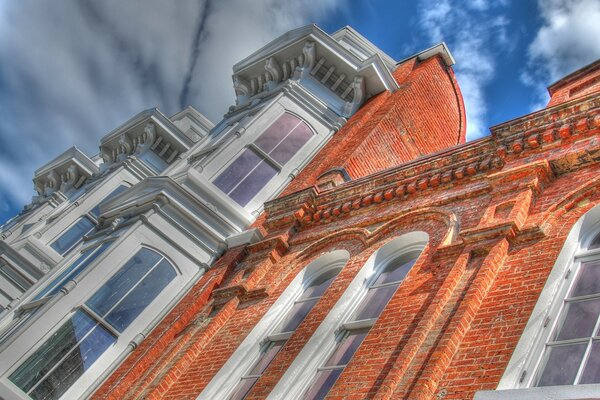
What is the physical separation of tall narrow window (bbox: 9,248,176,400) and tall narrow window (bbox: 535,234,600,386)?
6.94 meters

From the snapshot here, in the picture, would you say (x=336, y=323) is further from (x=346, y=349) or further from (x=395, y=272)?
(x=395, y=272)

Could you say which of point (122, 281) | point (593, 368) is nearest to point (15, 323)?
point (122, 281)

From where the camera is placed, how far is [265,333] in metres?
9.38

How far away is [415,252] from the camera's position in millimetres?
A: 9117

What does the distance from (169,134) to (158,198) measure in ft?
25.2

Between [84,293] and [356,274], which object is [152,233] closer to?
[84,293]

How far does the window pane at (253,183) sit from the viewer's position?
42.1 feet

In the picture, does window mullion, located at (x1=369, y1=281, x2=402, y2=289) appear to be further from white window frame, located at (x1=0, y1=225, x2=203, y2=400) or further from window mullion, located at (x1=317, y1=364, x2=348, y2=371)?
white window frame, located at (x1=0, y1=225, x2=203, y2=400)

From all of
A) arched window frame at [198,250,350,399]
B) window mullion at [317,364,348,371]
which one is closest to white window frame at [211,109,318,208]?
arched window frame at [198,250,350,399]

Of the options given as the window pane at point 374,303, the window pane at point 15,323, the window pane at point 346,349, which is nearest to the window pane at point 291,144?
the window pane at point 374,303

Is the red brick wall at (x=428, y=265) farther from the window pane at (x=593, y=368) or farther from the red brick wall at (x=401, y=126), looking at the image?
the red brick wall at (x=401, y=126)

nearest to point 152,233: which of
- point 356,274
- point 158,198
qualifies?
point 158,198

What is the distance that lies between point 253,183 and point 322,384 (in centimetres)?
633

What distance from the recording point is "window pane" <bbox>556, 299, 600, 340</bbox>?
233 inches
